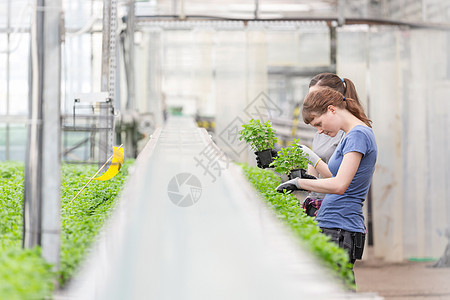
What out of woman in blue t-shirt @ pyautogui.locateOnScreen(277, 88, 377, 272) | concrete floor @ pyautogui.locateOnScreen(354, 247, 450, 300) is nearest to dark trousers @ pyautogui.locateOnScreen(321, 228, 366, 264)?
woman in blue t-shirt @ pyautogui.locateOnScreen(277, 88, 377, 272)

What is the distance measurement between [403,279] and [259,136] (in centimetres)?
440

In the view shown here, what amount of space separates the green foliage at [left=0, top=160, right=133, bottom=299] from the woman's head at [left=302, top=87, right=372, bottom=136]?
1020mm

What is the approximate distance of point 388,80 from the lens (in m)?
6.95

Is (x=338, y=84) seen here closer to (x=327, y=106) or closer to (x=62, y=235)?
(x=327, y=106)

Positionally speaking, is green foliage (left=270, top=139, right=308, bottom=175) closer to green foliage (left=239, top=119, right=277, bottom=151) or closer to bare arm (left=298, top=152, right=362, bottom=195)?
green foliage (left=239, top=119, right=277, bottom=151)

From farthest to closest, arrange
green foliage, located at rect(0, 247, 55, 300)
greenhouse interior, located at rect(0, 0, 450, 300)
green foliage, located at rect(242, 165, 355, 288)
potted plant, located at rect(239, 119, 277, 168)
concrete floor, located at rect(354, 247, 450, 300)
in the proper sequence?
concrete floor, located at rect(354, 247, 450, 300)
potted plant, located at rect(239, 119, 277, 168)
green foliage, located at rect(242, 165, 355, 288)
greenhouse interior, located at rect(0, 0, 450, 300)
green foliage, located at rect(0, 247, 55, 300)

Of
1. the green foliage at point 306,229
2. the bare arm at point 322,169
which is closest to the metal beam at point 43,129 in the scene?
the green foliage at point 306,229

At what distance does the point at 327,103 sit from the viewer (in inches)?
83.0

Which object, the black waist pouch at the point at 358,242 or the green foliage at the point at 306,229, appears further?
the black waist pouch at the point at 358,242

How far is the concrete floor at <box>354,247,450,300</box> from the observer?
212 inches

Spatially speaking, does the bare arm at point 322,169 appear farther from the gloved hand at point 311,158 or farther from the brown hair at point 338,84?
the brown hair at point 338,84

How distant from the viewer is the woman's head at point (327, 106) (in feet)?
6.93

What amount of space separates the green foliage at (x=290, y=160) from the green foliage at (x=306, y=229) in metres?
0.14

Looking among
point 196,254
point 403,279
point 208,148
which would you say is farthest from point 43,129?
point 403,279
